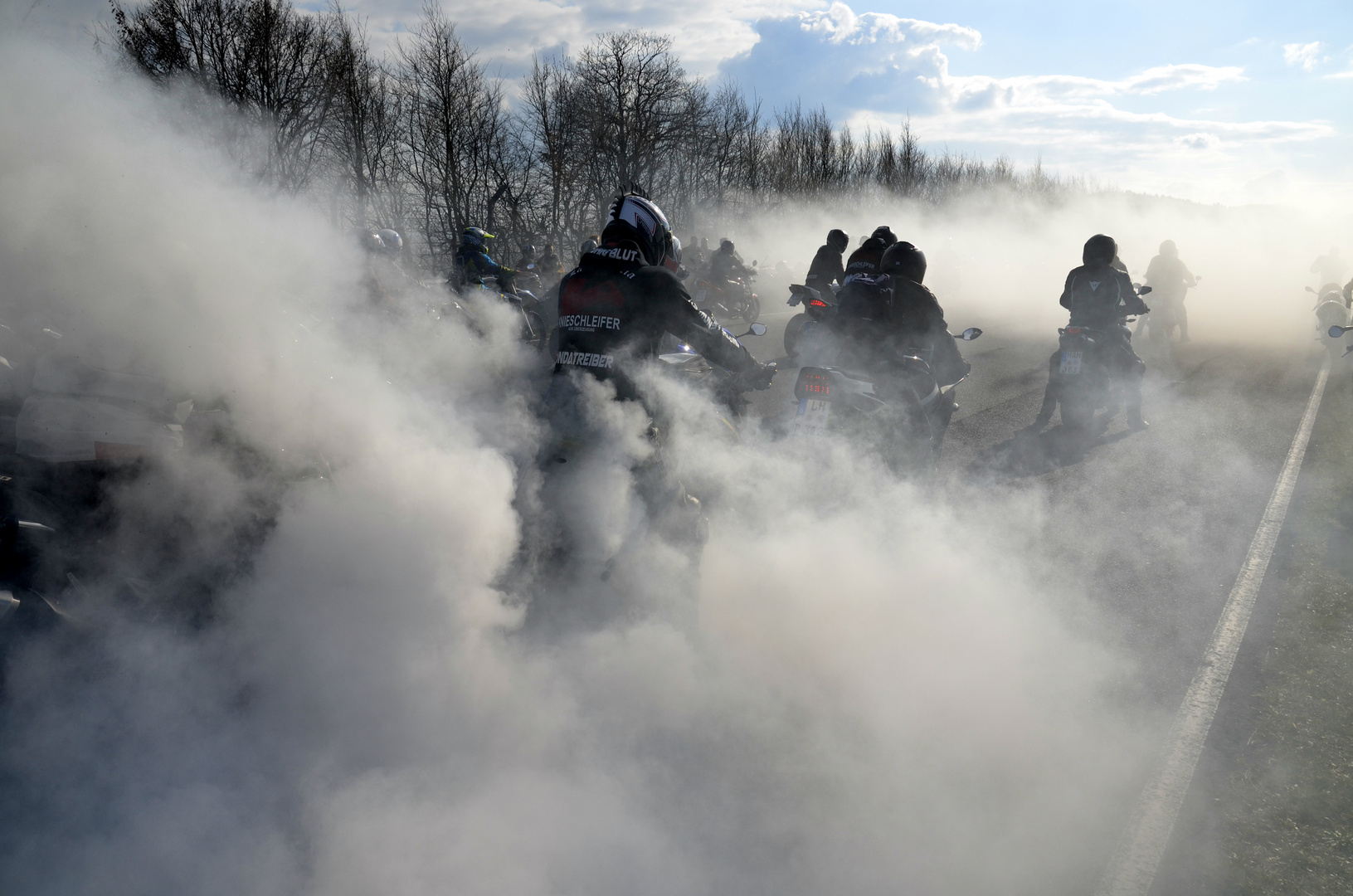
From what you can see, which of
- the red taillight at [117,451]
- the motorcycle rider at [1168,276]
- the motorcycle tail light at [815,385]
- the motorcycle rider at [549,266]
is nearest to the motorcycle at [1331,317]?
the motorcycle rider at [1168,276]

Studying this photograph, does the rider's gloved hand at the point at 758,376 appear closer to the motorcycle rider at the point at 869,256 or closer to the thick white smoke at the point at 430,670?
the thick white smoke at the point at 430,670

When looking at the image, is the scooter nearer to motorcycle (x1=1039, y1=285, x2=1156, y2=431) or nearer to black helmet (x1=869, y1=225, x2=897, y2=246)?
black helmet (x1=869, y1=225, x2=897, y2=246)

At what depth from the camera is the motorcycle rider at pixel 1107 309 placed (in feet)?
25.4

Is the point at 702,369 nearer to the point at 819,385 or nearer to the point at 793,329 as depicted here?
the point at 819,385

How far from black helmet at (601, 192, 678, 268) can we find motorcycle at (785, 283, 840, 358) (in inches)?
93.5

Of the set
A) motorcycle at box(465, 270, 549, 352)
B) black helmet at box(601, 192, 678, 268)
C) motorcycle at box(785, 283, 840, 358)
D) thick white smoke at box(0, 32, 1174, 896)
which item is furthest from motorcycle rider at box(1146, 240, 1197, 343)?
black helmet at box(601, 192, 678, 268)

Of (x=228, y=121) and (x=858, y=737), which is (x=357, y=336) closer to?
(x=228, y=121)

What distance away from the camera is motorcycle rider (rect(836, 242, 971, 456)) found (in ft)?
17.8

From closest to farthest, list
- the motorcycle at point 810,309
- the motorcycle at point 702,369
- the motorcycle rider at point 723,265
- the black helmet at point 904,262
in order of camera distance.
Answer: the motorcycle at point 702,369, the black helmet at point 904,262, the motorcycle at point 810,309, the motorcycle rider at point 723,265

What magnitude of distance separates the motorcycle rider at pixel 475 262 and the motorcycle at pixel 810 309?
11.7ft

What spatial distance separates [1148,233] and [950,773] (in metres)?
59.2

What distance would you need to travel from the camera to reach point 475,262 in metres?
9.44

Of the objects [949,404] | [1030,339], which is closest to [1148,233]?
[1030,339]

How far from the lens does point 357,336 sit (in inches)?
159
